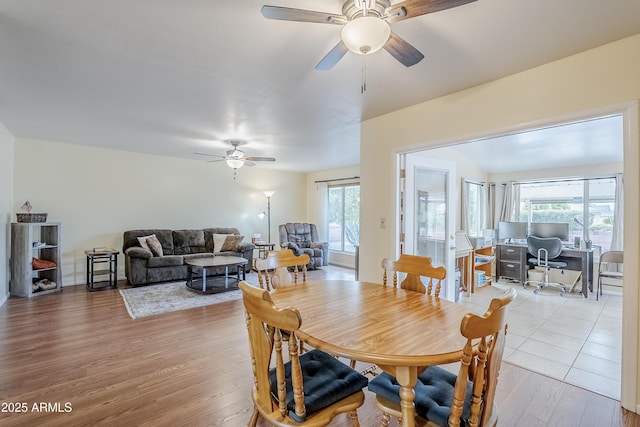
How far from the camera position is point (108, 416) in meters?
1.85

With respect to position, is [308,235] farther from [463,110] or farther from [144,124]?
[463,110]

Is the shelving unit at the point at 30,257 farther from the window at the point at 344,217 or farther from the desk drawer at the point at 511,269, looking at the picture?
the desk drawer at the point at 511,269

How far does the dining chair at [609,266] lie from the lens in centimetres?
455

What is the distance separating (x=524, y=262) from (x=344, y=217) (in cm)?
390

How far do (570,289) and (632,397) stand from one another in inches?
151

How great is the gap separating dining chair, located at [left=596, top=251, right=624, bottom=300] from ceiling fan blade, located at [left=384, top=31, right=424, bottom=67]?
510cm

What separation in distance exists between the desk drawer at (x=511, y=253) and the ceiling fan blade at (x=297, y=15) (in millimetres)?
5708

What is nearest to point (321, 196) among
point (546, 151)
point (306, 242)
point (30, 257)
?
point (306, 242)

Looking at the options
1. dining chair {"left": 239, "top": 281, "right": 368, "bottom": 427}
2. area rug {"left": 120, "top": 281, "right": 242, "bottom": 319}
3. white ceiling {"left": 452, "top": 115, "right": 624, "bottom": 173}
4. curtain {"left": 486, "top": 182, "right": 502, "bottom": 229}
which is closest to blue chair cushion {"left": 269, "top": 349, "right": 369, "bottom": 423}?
dining chair {"left": 239, "top": 281, "right": 368, "bottom": 427}

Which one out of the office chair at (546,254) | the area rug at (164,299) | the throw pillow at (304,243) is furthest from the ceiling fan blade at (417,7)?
the throw pillow at (304,243)

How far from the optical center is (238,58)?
2.20m

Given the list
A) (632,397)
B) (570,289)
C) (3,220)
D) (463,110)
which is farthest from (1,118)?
(570,289)

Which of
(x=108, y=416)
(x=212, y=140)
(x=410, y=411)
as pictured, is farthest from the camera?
(x=212, y=140)

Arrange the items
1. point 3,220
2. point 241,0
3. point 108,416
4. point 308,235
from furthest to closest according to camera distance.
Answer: point 308,235, point 3,220, point 108,416, point 241,0
